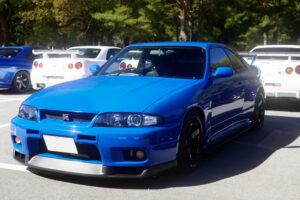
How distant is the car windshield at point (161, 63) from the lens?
534 centimetres

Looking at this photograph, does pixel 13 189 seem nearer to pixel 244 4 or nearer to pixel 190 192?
pixel 190 192

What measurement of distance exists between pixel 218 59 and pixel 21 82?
9.18 meters

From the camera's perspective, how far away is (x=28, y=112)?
4473 millimetres

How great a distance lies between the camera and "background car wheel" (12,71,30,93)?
13.5m

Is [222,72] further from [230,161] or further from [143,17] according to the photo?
[143,17]

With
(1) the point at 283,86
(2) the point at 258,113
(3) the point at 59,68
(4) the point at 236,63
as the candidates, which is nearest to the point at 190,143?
(4) the point at 236,63

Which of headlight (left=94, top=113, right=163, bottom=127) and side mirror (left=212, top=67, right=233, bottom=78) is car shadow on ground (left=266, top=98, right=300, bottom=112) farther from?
headlight (left=94, top=113, right=163, bottom=127)

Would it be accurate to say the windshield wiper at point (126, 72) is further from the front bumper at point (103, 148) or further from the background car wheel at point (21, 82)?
the background car wheel at point (21, 82)

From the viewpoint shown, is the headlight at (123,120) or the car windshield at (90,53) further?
the car windshield at (90,53)

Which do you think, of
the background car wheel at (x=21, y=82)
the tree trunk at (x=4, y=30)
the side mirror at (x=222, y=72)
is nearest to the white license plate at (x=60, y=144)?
the side mirror at (x=222, y=72)

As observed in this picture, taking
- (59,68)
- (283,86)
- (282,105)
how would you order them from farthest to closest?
(59,68) → (282,105) → (283,86)

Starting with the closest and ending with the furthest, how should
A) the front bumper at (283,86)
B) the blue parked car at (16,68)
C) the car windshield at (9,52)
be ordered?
the front bumper at (283,86) < the blue parked car at (16,68) < the car windshield at (9,52)

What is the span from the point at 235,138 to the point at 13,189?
12.1 ft

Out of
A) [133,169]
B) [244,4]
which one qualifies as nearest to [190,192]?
[133,169]
